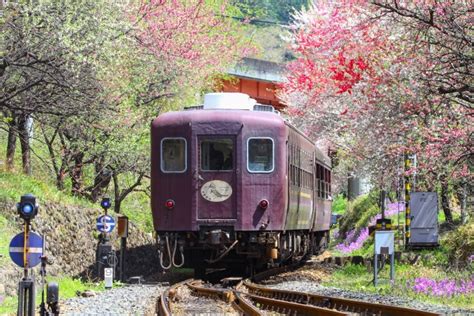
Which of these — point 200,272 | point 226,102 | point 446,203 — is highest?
point 226,102

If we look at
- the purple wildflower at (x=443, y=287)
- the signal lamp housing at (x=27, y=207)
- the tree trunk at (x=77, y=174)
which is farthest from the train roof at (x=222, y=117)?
the tree trunk at (x=77, y=174)

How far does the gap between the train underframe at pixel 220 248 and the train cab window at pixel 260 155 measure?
3.65ft

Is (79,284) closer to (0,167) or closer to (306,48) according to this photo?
(0,167)

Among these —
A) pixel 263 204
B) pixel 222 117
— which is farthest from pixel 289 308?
pixel 222 117

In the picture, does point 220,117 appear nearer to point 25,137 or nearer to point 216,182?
point 216,182

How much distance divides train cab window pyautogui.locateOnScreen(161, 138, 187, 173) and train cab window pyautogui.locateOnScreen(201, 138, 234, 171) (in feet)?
1.14

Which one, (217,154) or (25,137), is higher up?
(25,137)

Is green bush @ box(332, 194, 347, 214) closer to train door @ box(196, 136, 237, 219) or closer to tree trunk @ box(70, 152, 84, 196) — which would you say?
tree trunk @ box(70, 152, 84, 196)

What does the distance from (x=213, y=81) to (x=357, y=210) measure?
9.07 metres

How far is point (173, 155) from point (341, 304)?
554 centimetres

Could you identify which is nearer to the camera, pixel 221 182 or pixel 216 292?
pixel 216 292

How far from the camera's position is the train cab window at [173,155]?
57.1 feet

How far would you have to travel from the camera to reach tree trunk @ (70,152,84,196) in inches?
1014

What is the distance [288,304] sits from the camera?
12.6 m
